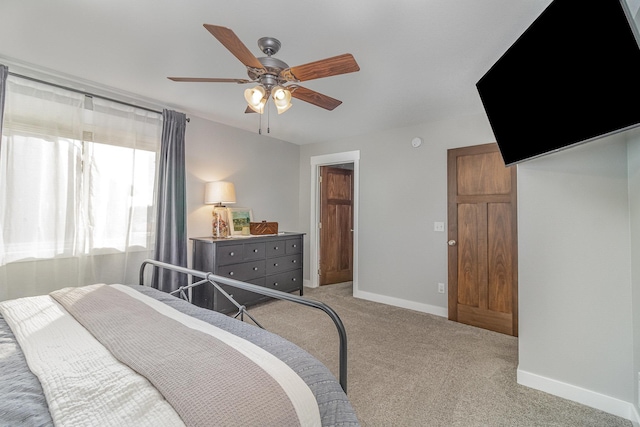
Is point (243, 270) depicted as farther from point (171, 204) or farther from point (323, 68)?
point (323, 68)

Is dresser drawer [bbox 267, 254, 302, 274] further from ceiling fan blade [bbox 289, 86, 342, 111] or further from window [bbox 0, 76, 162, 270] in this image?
ceiling fan blade [bbox 289, 86, 342, 111]

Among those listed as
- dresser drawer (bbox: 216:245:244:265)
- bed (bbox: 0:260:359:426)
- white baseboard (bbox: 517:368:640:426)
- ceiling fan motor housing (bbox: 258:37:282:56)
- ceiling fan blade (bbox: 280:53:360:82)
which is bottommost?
white baseboard (bbox: 517:368:640:426)

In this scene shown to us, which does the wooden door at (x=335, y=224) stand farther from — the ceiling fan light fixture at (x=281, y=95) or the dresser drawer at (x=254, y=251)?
the ceiling fan light fixture at (x=281, y=95)

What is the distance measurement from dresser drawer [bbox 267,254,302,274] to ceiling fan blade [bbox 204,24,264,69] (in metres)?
2.70

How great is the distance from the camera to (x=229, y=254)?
3.41 meters

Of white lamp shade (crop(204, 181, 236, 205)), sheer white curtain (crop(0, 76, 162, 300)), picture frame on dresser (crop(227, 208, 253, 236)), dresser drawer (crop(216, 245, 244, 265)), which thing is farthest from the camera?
picture frame on dresser (crop(227, 208, 253, 236))

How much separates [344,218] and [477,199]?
2.41 metres

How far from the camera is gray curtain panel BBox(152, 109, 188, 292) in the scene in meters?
3.05

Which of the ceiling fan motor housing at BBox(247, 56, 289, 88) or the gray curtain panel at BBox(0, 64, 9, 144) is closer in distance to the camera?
the ceiling fan motor housing at BBox(247, 56, 289, 88)

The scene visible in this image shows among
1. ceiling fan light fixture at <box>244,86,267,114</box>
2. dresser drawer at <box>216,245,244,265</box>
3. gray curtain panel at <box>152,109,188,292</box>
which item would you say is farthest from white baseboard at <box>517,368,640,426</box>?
gray curtain panel at <box>152,109,188,292</box>

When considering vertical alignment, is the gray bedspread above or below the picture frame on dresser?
below

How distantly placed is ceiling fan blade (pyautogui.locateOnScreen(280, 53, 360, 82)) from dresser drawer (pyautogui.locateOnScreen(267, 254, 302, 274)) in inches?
104

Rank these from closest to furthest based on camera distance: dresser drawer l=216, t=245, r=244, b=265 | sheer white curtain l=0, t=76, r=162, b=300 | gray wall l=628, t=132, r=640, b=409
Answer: gray wall l=628, t=132, r=640, b=409, sheer white curtain l=0, t=76, r=162, b=300, dresser drawer l=216, t=245, r=244, b=265

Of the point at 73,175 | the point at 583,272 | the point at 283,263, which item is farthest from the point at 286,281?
the point at 583,272
